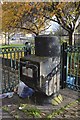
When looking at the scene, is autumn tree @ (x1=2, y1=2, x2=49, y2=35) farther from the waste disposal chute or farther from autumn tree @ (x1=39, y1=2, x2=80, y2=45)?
the waste disposal chute

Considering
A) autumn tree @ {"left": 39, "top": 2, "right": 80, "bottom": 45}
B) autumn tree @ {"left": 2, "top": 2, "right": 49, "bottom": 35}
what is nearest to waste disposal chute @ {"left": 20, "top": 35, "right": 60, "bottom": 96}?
autumn tree @ {"left": 39, "top": 2, "right": 80, "bottom": 45}

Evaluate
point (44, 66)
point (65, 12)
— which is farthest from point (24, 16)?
point (44, 66)

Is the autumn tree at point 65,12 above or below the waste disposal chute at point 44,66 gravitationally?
above

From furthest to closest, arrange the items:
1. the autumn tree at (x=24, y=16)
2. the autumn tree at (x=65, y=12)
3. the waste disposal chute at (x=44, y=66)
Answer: the autumn tree at (x=24, y=16) → the autumn tree at (x=65, y=12) → the waste disposal chute at (x=44, y=66)

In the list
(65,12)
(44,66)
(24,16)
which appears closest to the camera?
(44,66)

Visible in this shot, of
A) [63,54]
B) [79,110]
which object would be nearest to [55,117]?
[79,110]

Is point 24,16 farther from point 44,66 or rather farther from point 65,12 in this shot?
point 44,66

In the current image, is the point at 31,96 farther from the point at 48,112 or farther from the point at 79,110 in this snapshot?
the point at 79,110

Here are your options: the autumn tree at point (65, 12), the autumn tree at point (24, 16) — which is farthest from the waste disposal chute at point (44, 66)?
the autumn tree at point (24, 16)

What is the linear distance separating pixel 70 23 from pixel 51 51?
566cm

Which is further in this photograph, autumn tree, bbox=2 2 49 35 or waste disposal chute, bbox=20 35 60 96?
autumn tree, bbox=2 2 49 35

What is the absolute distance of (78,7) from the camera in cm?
689

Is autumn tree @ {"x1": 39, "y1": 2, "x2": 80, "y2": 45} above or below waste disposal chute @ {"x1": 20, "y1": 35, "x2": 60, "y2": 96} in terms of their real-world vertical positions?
above

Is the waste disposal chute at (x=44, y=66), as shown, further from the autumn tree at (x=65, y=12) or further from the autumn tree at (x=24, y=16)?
the autumn tree at (x=24, y=16)
